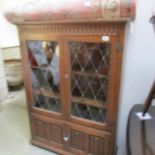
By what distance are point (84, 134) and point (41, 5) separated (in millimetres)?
1149

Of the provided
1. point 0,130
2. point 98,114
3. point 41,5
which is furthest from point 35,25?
point 0,130

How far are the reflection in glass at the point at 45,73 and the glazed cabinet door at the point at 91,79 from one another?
151mm

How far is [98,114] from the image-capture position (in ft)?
5.15

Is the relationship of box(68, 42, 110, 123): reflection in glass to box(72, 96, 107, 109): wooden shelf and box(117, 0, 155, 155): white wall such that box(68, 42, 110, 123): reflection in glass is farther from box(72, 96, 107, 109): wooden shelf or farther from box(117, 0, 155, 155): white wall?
box(117, 0, 155, 155): white wall

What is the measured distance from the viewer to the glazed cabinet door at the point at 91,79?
1338mm

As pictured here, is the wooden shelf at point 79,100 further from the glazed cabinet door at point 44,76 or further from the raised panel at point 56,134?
the raised panel at point 56,134

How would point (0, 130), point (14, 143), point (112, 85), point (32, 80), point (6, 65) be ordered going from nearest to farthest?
point (112, 85), point (32, 80), point (14, 143), point (0, 130), point (6, 65)

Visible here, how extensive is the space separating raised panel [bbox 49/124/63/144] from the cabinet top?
1012mm

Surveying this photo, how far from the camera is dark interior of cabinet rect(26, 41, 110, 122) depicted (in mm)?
1395

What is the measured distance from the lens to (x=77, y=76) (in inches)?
59.4

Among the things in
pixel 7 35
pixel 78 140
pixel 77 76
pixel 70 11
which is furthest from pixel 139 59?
pixel 7 35

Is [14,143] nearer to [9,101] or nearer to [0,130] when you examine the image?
[0,130]

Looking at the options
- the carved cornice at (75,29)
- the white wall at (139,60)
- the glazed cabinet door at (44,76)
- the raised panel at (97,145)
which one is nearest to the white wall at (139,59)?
the white wall at (139,60)

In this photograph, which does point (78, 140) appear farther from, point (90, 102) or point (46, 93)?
point (46, 93)
